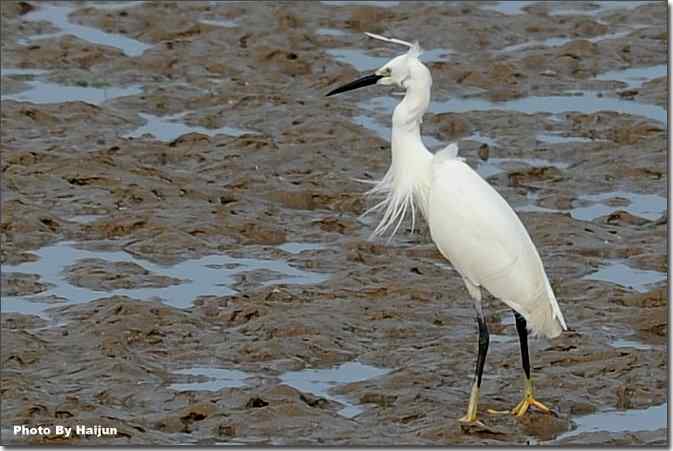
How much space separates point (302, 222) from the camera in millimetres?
9227

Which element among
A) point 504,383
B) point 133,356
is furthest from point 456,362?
point 133,356

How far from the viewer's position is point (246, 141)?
10.4 metres

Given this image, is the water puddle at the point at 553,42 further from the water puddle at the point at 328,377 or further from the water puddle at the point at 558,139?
the water puddle at the point at 328,377

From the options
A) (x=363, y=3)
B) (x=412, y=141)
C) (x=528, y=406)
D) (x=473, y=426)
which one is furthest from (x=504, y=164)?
(x=363, y=3)

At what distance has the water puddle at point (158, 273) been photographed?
321 inches

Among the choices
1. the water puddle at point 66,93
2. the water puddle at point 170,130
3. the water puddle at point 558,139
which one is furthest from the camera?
the water puddle at point 66,93

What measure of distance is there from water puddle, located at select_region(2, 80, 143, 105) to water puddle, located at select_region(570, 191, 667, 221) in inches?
137

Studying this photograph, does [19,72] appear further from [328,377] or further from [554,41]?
[328,377]

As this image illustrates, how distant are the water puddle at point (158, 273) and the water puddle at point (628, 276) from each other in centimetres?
134

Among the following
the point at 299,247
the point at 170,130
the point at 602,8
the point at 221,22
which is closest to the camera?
the point at 299,247

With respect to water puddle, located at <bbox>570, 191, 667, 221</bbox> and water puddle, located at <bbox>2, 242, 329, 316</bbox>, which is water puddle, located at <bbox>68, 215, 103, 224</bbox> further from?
water puddle, located at <bbox>570, 191, 667, 221</bbox>

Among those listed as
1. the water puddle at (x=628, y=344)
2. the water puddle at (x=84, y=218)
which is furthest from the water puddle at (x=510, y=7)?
the water puddle at (x=628, y=344)

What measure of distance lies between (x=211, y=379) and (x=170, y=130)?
3.87 m

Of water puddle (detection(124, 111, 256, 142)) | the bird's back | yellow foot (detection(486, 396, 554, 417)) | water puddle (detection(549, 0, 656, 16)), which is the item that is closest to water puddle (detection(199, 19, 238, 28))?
water puddle (detection(124, 111, 256, 142))
